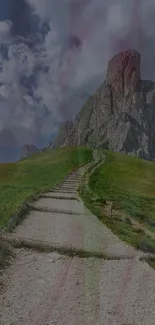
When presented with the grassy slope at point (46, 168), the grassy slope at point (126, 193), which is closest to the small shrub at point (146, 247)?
the grassy slope at point (126, 193)

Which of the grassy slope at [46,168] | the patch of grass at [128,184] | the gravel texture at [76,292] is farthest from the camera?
the grassy slope at [46,168]

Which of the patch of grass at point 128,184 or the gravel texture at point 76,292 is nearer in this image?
the gravel texture at point 76,292

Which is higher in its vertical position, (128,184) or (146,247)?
(146,247)

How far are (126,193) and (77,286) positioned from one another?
3926cm

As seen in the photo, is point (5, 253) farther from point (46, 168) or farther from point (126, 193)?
point (46, 168)

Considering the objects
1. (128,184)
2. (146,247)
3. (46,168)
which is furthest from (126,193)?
(146,247)

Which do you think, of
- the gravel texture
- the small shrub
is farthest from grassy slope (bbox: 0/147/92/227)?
the gravel texture

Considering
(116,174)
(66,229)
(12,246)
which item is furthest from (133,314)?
(116,174)

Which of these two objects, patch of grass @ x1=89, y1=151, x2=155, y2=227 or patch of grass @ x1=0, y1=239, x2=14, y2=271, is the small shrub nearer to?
patch of grass @ x1=0, y1=239, x2=14, y2=271

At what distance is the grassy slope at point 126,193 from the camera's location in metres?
28.9

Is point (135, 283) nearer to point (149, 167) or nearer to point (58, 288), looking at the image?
point (58, 288)

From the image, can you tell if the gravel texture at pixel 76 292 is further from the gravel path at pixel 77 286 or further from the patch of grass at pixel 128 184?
the patch of grass at pixel 128 184

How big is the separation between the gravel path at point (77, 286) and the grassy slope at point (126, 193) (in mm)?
3238

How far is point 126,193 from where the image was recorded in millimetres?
56031
